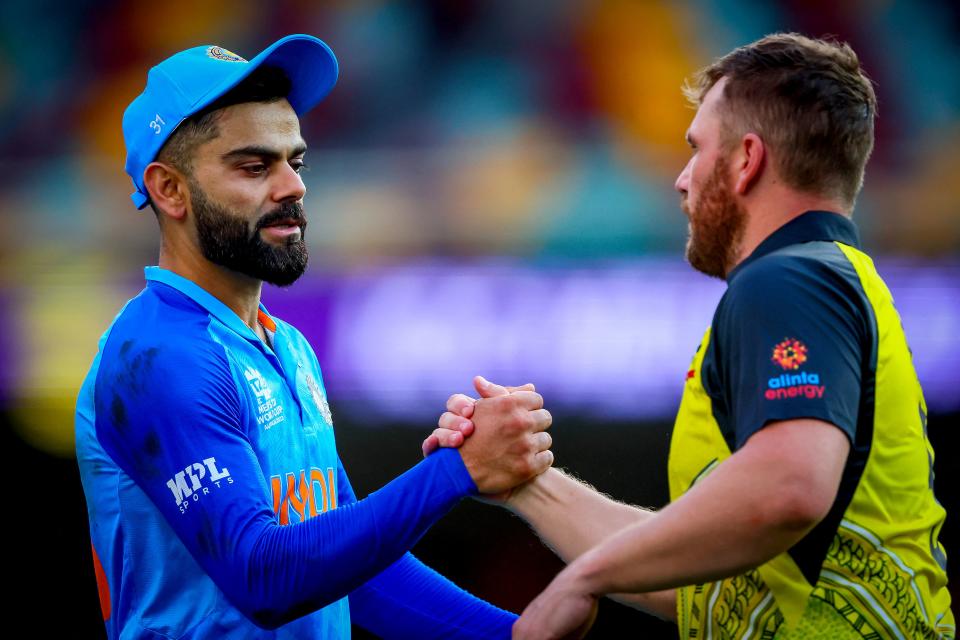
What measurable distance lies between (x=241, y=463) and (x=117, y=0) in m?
3.05

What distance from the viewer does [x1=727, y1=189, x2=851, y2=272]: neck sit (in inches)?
74.3

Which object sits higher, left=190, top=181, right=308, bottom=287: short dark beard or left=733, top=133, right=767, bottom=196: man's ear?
left=733, top=133, right=767, bottom=196: man's ear

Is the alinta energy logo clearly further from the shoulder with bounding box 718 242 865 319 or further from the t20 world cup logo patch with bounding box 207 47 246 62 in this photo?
the t20 world cup logo patch with bounding box 207 47 246 62

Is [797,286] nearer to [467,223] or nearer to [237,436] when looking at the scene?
[237,436]

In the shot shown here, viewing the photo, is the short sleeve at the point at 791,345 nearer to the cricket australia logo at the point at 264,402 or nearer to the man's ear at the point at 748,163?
the man's ear at the point at 748,163

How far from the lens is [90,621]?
4.27 metres

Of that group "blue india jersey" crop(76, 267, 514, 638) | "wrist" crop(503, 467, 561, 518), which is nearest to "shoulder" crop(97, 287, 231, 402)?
"blue india jersey" crop(76, 267, 514, 638)

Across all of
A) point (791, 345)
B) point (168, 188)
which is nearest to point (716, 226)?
point (791, 345)

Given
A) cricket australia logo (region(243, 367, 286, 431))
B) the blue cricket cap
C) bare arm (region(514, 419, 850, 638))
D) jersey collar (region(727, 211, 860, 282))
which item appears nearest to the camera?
bare arm (region(514, 419, 850, 638))

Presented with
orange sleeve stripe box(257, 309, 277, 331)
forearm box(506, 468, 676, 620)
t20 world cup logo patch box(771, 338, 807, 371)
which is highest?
t20 world cup logo patch box(771, 338, 807, 371)

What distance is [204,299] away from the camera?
86.6 inches

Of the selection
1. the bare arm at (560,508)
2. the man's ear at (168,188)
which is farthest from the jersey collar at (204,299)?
the bare arm at (560,508)

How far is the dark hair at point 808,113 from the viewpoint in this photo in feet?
6.15

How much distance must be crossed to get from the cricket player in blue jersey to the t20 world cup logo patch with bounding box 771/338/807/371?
68cm
